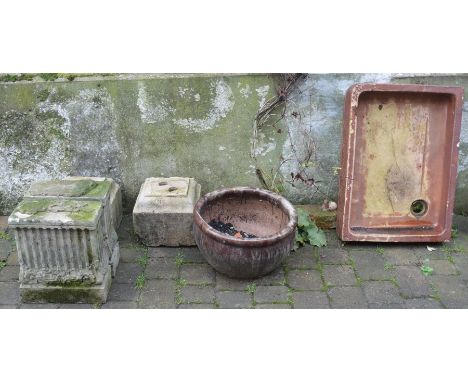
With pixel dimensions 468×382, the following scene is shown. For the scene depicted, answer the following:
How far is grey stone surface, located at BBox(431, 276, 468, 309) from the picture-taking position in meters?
4.81

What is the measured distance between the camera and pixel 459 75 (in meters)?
5.56

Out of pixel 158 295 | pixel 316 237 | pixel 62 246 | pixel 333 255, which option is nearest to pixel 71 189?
pixel 62 246

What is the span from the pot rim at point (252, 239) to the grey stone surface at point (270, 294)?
44 centimetres

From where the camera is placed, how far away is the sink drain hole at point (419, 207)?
5652 millimetres

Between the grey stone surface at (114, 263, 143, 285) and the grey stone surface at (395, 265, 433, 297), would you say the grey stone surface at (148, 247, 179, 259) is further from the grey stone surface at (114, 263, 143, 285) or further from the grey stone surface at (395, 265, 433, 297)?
the grey stone surface at (395, 265, 433, 297)

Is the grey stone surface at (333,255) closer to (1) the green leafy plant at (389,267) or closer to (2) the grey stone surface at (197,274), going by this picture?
(1) the green leafy plant at (389,267)

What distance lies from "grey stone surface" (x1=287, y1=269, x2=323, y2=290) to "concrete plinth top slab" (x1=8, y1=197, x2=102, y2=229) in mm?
1772

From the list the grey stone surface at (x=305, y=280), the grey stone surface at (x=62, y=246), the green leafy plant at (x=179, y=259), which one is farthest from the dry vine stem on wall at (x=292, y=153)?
the grey stone surface at (x=62, y=246)

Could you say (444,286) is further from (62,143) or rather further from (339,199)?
(62,143)

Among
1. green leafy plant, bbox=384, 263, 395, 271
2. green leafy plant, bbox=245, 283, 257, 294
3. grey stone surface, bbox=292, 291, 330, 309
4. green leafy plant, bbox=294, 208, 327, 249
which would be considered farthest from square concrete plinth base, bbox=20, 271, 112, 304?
green leafy plant, bbox=384, 263, 395, 271

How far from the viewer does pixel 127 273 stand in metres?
5.11

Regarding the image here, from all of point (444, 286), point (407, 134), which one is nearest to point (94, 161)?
point (407, 134)

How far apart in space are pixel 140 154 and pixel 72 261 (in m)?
1.49

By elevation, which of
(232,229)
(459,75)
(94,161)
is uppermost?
(459,75)
